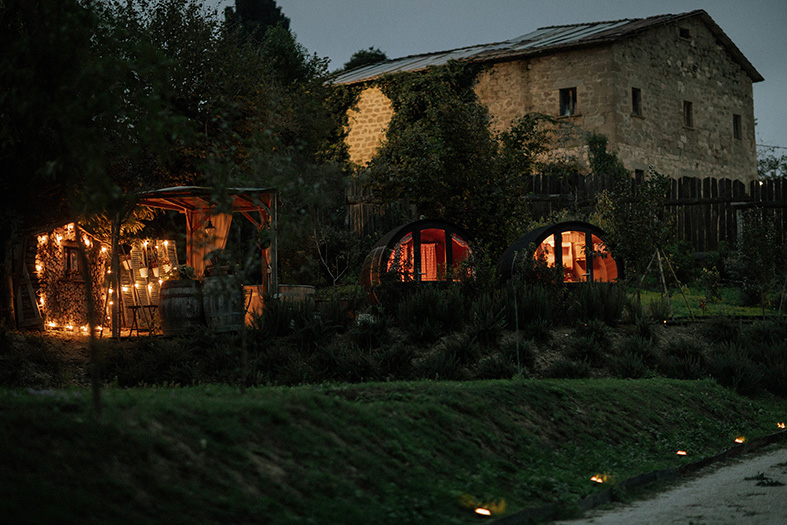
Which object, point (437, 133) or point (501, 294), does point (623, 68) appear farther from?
point (501, 294)

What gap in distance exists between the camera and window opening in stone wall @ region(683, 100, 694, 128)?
31250 mm

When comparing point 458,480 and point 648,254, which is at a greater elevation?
point 648,254

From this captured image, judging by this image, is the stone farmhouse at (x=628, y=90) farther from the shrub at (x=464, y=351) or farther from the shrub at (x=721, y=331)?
the shrub at (x=464, y=351)

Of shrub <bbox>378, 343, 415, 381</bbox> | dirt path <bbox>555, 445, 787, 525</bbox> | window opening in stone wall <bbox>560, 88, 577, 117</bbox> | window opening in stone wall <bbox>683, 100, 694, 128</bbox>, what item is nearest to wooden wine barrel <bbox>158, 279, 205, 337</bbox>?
shrub <bbox>378, 343, 415, 381</bbox>

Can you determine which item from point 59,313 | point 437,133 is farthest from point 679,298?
point 59,313

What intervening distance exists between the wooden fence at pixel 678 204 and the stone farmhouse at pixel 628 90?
5828 millimetres

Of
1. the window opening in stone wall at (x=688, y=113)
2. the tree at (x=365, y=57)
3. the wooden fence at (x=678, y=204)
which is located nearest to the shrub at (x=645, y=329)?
the wooden fence at (x=678, y=204)

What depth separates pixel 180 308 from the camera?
1441cm

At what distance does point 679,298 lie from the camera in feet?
62.4

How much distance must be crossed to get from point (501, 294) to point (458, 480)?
7.94 metres

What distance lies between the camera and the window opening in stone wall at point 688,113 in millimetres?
31250

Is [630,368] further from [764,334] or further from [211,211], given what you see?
[211,211]

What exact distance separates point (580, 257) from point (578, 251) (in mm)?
129

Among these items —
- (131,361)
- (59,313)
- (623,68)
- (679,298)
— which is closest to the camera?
(131,361)
